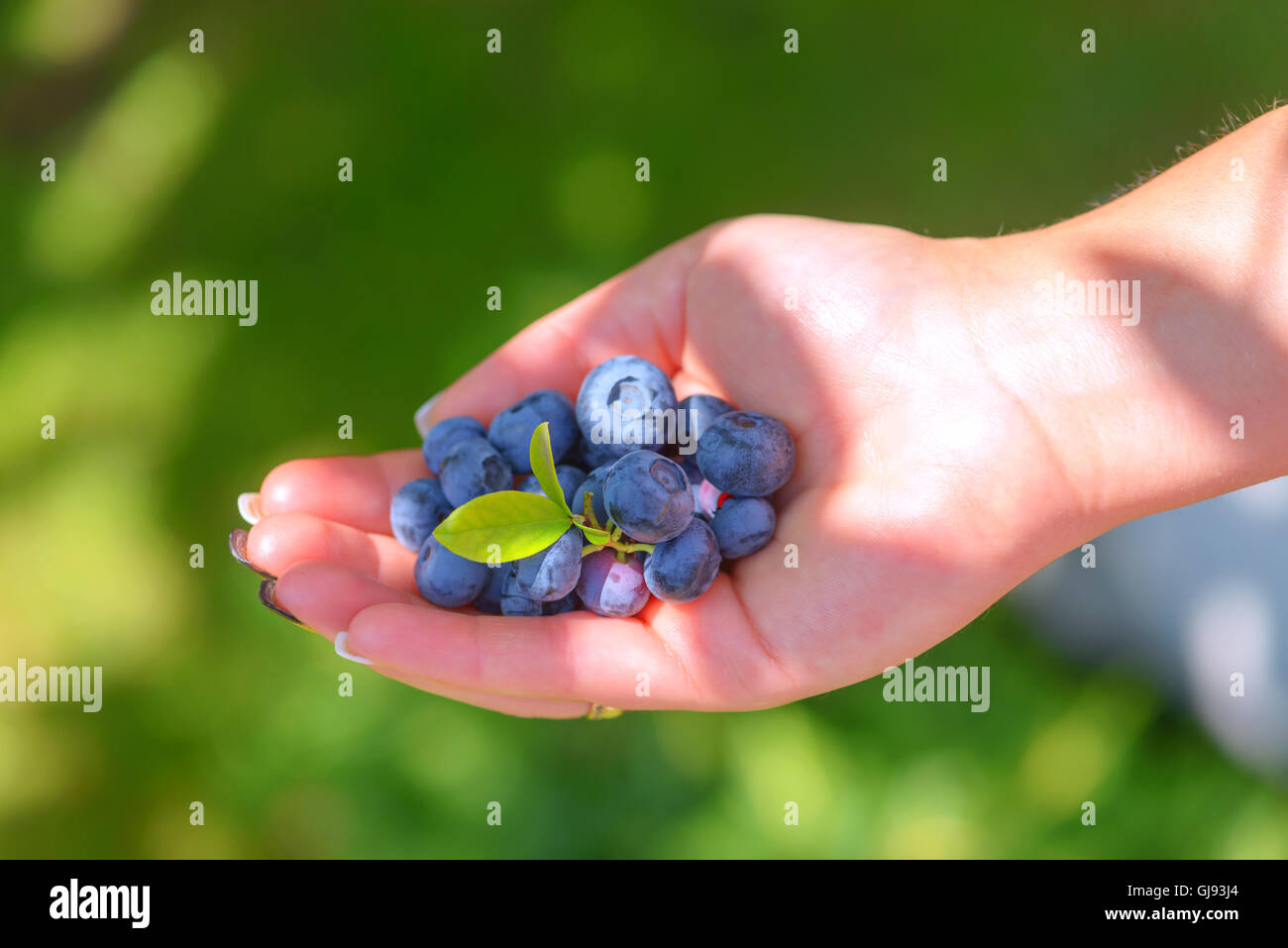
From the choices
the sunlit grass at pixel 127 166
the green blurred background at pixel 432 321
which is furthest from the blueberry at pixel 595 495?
the sunlit grass at pixel 127 166

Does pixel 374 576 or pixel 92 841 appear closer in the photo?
pixel 374 576

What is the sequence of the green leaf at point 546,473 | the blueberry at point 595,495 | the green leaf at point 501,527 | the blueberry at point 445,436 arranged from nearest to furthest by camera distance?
1. the green leaf at point 501,527
2. the green leaf at point 546,473
3. the blueberry at point 595,495
4. the blueberry at point 445,436

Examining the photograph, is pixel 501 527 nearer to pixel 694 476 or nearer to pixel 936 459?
pixel 694 476

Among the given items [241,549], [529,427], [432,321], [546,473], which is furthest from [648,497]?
[432,321]

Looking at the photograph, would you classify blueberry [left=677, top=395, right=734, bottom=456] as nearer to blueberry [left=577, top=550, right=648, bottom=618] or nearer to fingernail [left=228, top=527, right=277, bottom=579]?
blueberry [left=577, top=550, right=648, bottom=618]

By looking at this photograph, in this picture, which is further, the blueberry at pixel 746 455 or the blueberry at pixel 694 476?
the blueberry at pixel 694 476

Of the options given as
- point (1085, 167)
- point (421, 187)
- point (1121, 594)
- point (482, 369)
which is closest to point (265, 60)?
point (421, 187)

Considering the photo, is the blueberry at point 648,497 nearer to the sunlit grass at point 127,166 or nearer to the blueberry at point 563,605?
the blueberry at point 563,605
